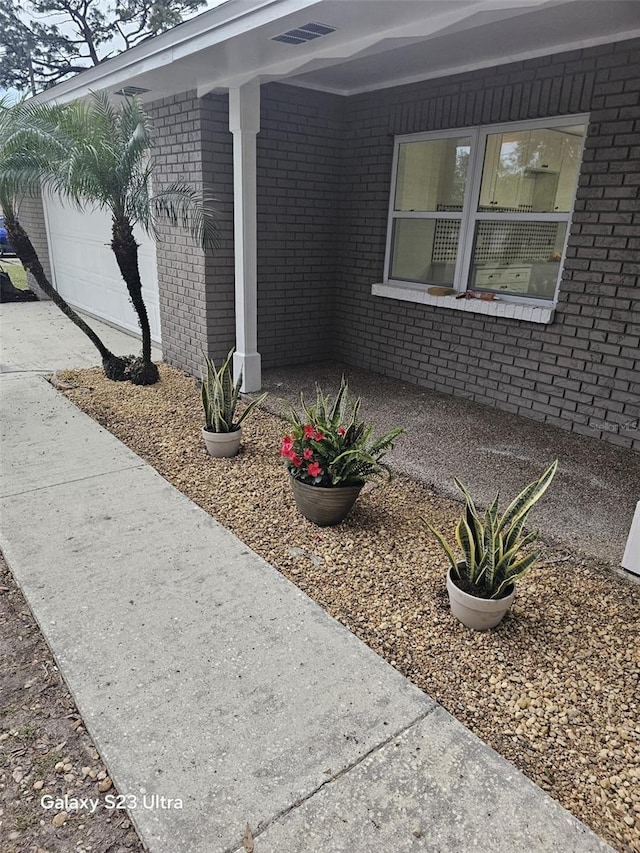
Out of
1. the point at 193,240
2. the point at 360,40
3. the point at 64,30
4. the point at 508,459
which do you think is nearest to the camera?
the point at 360,40

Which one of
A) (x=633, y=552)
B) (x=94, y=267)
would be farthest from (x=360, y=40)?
(x=94, y=267)

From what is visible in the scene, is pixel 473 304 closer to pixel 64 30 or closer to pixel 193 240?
pixel 193 240

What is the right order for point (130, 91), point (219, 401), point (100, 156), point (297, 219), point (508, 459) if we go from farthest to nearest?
1. point (297, 219)
2. point (130, 91)
3. point (100, 156)
4. point (508, 459)
5. point (219, 401)

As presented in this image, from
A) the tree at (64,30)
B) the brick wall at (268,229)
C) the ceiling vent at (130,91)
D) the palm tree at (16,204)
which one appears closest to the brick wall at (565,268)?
the brick wall at (268,229)

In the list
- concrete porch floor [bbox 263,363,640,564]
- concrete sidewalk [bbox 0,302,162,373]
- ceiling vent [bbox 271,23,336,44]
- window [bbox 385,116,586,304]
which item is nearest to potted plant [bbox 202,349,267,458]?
concrete porch floor [bbox 263,363,640,564]

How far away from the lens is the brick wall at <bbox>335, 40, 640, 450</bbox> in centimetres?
415

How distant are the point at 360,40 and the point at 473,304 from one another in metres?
2.31

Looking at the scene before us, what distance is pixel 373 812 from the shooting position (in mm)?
1697

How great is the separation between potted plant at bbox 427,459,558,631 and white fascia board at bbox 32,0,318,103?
2.69 meters

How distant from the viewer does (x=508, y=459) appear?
4195 millimetres

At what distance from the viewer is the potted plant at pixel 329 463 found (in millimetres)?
3146

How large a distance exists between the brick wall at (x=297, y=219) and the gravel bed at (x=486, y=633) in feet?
8.89

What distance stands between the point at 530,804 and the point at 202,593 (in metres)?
1.52

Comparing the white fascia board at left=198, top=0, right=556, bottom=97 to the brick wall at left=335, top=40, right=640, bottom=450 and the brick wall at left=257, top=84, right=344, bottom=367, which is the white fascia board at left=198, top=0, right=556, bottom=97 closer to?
the brick wall at left=257, top=84, right=344, bottom=367
